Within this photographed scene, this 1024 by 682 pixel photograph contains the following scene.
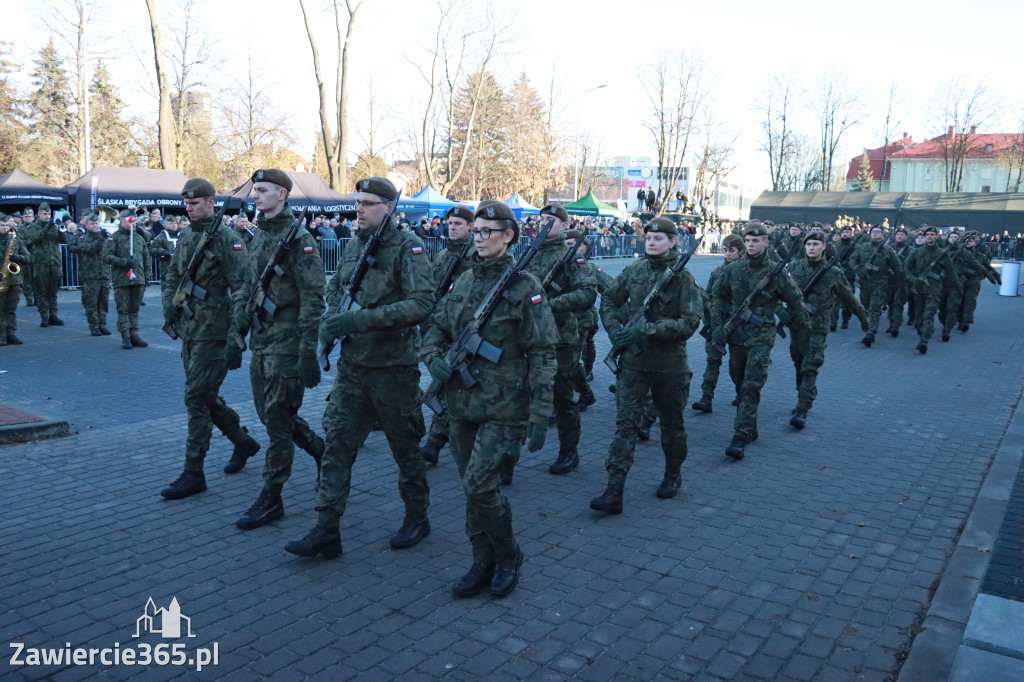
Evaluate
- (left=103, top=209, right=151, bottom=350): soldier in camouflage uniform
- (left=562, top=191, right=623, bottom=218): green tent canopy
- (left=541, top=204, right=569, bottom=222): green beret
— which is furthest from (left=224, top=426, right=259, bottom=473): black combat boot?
(left=562, top=191, right=623, bottom=218): green tent canopy

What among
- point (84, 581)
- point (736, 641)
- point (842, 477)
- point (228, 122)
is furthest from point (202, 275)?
point (228, 122)

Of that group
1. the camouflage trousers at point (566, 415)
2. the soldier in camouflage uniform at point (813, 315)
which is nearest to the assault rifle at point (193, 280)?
the camouflage trousers at point (566, 415)

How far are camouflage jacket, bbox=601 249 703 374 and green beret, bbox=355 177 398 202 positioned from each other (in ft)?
6.13

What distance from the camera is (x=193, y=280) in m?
6.14

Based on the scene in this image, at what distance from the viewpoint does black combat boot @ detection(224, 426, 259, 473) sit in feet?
21.8

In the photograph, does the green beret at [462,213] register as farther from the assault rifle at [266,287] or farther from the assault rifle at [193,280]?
the assault rifle at [193,280]

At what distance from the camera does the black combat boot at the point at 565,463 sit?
6918mm

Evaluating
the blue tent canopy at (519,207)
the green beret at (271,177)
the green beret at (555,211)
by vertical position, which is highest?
the blue tent canopy at (519,207)

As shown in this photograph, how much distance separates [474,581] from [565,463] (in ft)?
8.16

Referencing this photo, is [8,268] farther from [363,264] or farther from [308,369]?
[363,264]

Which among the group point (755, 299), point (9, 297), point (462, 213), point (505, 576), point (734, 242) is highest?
point (462, 213)

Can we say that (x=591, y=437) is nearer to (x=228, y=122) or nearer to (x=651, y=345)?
(x=651, y=345)

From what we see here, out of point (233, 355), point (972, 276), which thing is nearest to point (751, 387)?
point (233, 355)

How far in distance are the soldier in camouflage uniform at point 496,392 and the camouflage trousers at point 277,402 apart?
4.06 ft
